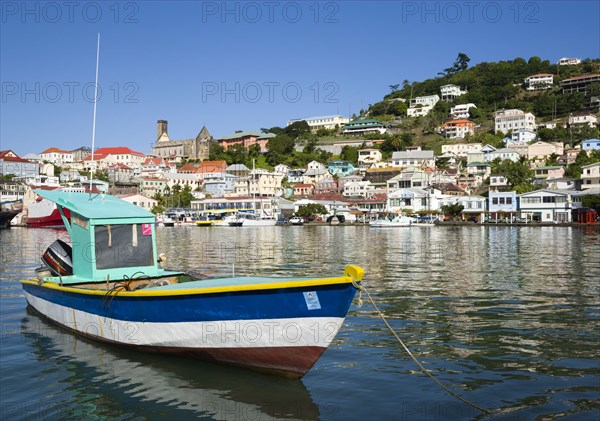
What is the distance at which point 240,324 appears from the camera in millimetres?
8688

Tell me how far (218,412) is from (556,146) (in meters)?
116

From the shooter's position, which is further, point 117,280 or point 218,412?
point 117,280

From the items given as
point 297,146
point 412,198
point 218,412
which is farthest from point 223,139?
point 218,412

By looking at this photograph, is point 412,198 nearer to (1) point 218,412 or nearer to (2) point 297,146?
(2) point 297,146

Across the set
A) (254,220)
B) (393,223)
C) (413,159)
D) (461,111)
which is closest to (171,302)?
(393,223)

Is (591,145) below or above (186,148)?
below

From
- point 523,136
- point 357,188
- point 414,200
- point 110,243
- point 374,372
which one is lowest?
point 374,372

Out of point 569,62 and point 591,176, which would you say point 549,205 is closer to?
point 591,176

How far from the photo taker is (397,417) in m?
7.51

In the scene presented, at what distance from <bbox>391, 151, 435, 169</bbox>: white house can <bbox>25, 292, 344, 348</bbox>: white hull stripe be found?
106 meters

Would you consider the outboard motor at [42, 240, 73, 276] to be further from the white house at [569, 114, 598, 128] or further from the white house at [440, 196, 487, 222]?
the white house at [569, 114, 598, 128]

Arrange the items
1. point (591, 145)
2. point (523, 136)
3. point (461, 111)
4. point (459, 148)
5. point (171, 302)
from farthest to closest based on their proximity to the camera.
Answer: point (461, 111) → point (459, 148) → point (523, 136) → point (591, 145) → point (171, 302)

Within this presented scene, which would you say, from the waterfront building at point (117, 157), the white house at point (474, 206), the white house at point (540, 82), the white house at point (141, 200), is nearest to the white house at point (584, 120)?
the white house at point (540, 82)

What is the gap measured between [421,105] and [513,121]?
39116mm
